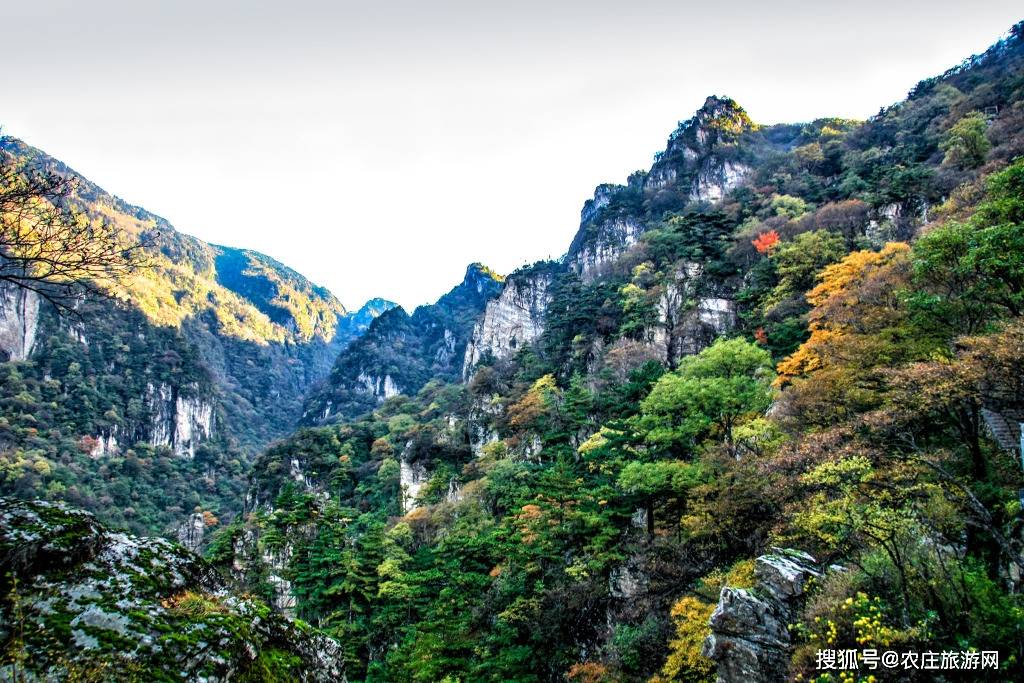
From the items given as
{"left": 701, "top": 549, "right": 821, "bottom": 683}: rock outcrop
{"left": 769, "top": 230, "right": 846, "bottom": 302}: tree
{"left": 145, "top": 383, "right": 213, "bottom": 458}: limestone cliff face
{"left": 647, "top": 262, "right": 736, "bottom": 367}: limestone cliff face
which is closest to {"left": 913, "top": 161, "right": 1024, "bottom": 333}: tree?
{"left": 701, "top": 549, "right": 821, "bottom": 683}: rock outcrop

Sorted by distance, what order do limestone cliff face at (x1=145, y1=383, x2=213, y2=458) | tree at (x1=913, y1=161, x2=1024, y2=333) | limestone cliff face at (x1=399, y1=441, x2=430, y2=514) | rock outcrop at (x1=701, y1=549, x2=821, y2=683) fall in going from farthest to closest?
limestone cliff face at (x1=145, y1=383, x2=213, y2=458)
limestone cliff face at (x1=399, y1=441, x2=430, y2=514)
tree at (x1=913, y1=161, x2=1024, y2=333)
rock outcrop at (x1=701, y1=549, x2=821, y2=683)

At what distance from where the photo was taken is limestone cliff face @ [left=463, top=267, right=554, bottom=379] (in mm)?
77250

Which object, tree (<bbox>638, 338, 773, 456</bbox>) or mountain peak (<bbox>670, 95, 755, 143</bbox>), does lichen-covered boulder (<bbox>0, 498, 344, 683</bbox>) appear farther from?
mountain peak (<bbox>670, 95, 755, 143</bbox>)

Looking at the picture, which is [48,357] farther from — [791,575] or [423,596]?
[791,575]

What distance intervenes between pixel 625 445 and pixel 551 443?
473 inches

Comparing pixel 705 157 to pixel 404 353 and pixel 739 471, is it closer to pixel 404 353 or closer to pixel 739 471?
pixel 739 471

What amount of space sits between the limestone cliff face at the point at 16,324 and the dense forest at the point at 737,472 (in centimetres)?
7458

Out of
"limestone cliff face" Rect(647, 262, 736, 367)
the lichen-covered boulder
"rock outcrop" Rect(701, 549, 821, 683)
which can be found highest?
"limestone cliff face" Rect(647, 262, 736, 367)

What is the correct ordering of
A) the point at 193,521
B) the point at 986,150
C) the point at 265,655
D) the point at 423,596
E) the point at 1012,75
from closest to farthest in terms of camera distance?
the point at 265,655 → the point at 423,596 → the point at 986,150 → the point at 1012,75 → the point at 193,521

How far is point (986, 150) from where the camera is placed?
3466 cm

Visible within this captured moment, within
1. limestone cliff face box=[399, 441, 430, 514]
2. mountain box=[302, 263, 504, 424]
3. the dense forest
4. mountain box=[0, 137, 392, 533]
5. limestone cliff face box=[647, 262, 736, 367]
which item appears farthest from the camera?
mountain box=[302, 263, 504, 424]

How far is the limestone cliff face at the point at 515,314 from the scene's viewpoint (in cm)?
7725

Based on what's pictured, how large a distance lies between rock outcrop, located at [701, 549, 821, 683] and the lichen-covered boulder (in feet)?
26.9

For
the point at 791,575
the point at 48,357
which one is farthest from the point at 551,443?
the point at 48,357
